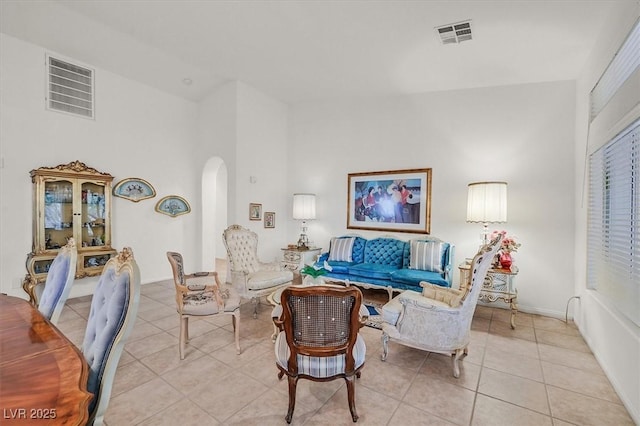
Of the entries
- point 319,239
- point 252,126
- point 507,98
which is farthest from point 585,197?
point 252,126

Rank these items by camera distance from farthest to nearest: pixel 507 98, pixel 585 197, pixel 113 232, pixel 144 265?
pixel 144 265 < pixel 113 232 < pixel 507 98 < pixel 585 197

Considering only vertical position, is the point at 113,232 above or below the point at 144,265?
above

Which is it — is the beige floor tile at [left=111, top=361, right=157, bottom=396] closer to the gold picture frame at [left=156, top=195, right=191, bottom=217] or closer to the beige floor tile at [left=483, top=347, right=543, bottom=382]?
the beige floor tile at [left=483, top=347, right=543, bottom=382]

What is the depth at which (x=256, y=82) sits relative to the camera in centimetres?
516

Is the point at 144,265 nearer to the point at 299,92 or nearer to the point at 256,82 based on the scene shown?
the point at 256,82

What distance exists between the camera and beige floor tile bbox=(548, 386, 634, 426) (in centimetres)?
198

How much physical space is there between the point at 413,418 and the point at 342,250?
324cm

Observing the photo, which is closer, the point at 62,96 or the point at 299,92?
the point at 62,96

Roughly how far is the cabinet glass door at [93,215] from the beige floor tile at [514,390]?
5550 millimetres

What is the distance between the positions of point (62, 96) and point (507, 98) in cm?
667

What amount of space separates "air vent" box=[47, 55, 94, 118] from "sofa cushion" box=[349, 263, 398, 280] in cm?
497

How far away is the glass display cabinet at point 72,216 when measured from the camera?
402 cm

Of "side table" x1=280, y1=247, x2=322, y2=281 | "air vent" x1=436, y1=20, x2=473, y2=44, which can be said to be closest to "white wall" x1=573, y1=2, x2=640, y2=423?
"air vent" x1=436, y1=20, x2=473, y2=44

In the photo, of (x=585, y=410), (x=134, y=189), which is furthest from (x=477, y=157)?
(x=134, y=189)
